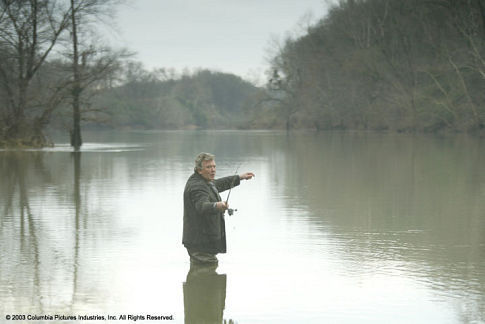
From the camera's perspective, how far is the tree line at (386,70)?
53.5 metres

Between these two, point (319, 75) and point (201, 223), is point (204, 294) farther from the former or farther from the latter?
point (319, 75)

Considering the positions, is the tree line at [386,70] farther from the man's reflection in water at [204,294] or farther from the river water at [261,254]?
the man's reflection in water at [204,294]

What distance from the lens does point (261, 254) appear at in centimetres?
881

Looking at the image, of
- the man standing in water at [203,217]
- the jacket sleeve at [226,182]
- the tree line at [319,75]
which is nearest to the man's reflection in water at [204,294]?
the man standing in water at [203,217]

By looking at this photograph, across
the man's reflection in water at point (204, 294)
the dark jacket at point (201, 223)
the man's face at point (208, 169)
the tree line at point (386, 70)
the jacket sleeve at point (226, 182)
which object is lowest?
the man's reflection in water at point (204, 294)

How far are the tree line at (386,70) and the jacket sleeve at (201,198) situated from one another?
42745 millimetres

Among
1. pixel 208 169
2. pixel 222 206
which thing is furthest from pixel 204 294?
pixel 208 169

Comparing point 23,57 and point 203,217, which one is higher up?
point 23,57

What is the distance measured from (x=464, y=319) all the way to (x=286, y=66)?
89820 mm

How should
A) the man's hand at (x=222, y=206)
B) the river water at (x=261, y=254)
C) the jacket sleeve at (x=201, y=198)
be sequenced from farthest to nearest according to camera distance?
the jacket sleeve at (x=201, y=198) → the man's hand at (x=222, y=206) → the river water at (x=261, y=254)

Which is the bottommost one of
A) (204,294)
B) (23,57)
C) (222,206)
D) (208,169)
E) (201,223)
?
(204,294)

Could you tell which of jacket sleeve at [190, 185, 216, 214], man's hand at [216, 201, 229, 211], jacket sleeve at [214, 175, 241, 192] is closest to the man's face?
jacket sleeve at [190, 185, 216, 214]

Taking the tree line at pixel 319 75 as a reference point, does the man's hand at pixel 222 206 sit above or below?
below

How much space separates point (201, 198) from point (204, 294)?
967 millimetres
